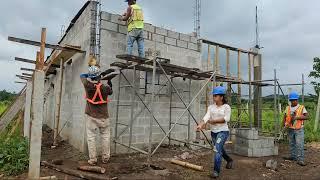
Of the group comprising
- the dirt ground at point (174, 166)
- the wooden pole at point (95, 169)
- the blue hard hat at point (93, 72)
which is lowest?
the dirt ground at point (174, 166)

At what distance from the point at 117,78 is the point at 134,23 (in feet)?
4.55

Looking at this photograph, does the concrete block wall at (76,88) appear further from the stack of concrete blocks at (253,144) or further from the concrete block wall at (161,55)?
the stack of concrete blocks at (253,144)

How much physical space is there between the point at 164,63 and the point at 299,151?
13.1 ft

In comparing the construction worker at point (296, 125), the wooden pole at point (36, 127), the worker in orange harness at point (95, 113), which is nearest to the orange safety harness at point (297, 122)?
the construction worker at point (296, 125)

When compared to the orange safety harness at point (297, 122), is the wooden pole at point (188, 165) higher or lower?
lower

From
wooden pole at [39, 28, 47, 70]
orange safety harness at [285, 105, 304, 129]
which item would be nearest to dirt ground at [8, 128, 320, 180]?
orange safety harness at [285, 105, 304, 129]

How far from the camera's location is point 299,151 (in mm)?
7746

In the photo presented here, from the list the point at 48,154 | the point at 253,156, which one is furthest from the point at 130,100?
the point at 253,156

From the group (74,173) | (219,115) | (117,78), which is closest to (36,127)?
(74,173)

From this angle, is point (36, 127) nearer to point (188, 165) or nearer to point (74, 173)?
point (74, 173)

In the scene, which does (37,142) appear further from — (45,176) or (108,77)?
(108,77)

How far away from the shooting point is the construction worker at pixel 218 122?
5.82 meters

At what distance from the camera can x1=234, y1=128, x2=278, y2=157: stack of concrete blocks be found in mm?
8289

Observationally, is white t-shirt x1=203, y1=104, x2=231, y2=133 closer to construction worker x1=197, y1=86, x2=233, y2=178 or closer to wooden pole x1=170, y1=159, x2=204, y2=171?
construction worker x1=197, y1=86, x2=233, y2=178
